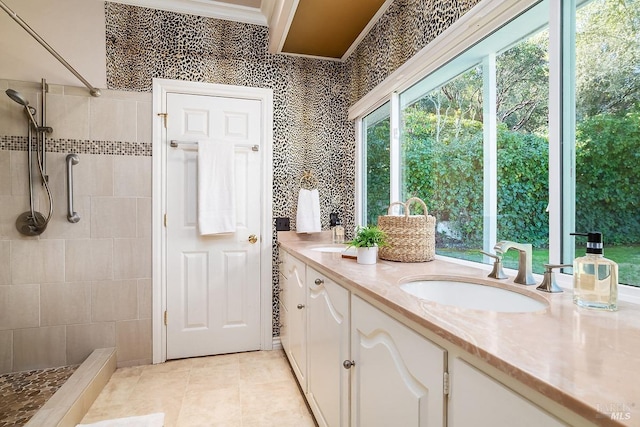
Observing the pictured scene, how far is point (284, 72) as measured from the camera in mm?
2703

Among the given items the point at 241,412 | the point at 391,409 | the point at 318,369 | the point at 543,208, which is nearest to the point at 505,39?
the point at 543,208

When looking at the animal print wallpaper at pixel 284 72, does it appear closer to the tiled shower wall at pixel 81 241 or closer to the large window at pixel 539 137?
the tiled shower wall at pixel 81 241

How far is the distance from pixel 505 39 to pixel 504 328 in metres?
1.29

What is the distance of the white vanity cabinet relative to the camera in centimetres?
183

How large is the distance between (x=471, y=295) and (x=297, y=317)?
1.10 meters

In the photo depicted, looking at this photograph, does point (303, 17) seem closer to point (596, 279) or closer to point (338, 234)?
point (338, 234)

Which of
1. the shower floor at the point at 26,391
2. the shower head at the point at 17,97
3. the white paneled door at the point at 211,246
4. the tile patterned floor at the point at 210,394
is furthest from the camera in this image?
the white paneled door at the point at 211,246

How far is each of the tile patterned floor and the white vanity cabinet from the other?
152 mm

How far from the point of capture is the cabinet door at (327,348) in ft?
4.10

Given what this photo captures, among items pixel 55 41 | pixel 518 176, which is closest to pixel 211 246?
pixel 55 41

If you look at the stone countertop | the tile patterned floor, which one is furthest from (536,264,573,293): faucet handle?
the tile patterned floor

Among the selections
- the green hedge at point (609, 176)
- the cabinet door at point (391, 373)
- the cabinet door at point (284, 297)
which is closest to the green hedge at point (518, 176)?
the green hedge at point (609, 176)

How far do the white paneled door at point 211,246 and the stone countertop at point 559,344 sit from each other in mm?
1760

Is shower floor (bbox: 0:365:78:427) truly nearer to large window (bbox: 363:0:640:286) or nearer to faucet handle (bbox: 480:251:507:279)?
faucet handle (bbox: 480:251:507:279)
